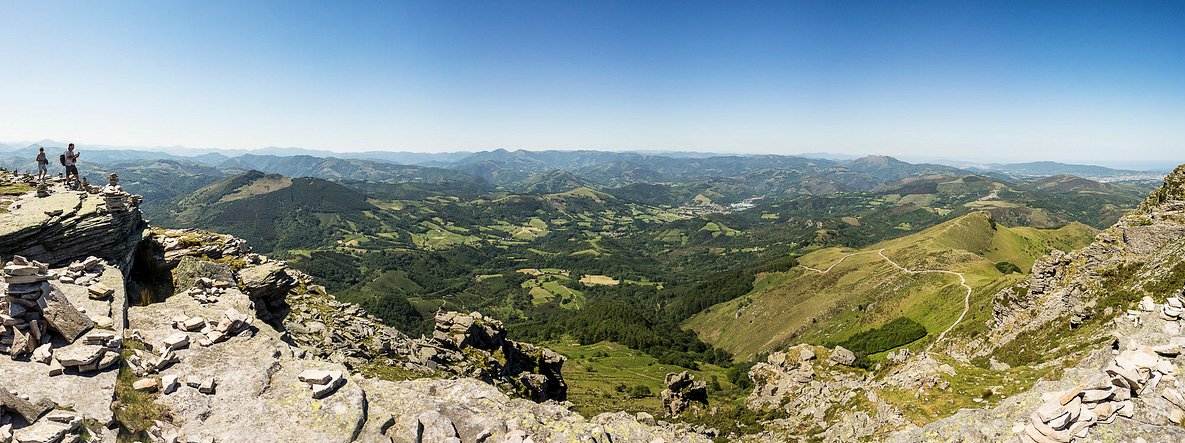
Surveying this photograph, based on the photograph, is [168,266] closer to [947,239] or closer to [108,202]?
[108,202]

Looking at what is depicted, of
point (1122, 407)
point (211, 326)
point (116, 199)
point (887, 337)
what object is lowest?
point (887, 337)

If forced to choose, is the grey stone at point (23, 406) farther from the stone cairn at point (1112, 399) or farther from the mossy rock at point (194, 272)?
the stone cairn at point (1112, 399)

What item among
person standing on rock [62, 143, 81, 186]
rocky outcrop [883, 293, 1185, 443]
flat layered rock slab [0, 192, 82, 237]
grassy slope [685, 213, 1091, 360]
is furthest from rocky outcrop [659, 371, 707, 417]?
person standing on rock [62, 143, 81, 186]

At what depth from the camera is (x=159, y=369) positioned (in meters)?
15.9

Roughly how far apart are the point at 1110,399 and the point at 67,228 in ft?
161

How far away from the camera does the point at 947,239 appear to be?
186m

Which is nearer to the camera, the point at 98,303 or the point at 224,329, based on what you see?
the point at 98,303

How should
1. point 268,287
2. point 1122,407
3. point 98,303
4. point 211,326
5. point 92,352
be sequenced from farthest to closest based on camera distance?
point 268,287, point 211,326, point 98,303, point 1122,407, point 92,352

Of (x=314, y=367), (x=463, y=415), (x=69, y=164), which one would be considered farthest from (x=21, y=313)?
(x=69, y=164)

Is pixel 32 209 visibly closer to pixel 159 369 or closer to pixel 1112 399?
pixel 159 369

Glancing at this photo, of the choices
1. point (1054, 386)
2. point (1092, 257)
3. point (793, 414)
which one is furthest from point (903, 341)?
point (1054, 386)

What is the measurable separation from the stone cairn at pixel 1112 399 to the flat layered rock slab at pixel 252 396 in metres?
25.6

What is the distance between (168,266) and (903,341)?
12127 cm

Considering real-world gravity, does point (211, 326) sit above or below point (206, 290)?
below
